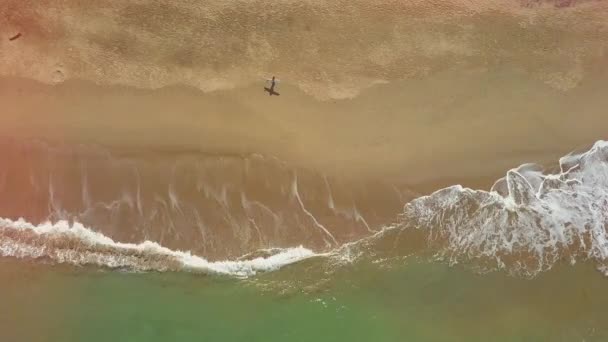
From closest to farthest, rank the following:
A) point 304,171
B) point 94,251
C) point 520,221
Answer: point 94,251 → point 304,171 → point 520,221

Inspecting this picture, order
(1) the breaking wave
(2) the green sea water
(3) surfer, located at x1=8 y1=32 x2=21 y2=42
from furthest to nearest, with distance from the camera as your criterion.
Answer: (1) the breaking wave, (3) surfer, located at x1=8 y1=32 x2=21 y2=42, (2) the green sea water

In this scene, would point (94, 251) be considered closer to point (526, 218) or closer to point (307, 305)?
point (307, 305)

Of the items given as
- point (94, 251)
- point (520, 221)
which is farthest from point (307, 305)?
point (520, 221)

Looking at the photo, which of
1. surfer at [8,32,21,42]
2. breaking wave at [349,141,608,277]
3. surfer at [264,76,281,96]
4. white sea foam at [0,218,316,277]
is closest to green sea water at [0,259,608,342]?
white sea foam at [0,218,316,277]

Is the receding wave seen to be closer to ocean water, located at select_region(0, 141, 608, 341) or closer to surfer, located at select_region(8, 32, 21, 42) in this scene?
ocean water, located at select_region(0, 141, 608, 341)

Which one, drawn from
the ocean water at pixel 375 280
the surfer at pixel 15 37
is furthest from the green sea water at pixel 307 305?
the surfer at pixel 15 37

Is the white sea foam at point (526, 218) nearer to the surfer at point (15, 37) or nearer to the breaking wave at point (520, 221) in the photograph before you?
Result: the breaking wave at point (520, 221)

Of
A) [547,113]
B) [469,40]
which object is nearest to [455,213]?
[547,113]
